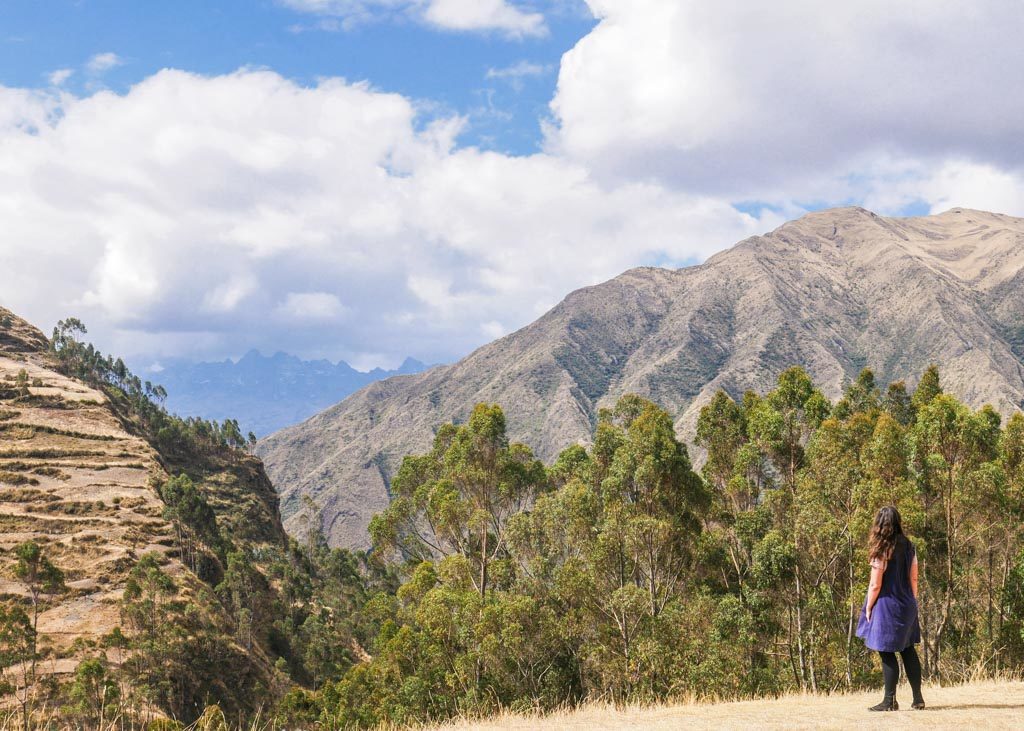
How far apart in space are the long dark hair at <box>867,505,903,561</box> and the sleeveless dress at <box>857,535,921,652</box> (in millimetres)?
76

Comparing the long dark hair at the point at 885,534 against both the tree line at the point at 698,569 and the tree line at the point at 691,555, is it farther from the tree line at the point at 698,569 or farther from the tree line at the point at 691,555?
the tree line at the point at 698,569

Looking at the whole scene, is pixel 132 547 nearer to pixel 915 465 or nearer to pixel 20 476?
pixel 20 476

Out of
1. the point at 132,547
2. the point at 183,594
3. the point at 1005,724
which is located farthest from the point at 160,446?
the point at 1005,724

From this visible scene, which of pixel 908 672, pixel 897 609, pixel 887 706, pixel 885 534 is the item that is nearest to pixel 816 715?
pixel 887 706

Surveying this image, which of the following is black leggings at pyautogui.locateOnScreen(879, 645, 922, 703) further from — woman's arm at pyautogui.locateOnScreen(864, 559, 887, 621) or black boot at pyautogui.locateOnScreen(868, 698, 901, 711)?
woman's arm at pyautogui.locateOnScreen(864, 559, 887, 621)

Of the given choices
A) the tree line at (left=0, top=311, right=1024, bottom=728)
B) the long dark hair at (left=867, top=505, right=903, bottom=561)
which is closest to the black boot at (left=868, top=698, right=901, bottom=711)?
the long dark hair at (left=867, top=505, right=903, bottom=561)

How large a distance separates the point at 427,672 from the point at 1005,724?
26.4m

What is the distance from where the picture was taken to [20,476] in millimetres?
94688

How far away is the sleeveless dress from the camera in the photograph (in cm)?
1046

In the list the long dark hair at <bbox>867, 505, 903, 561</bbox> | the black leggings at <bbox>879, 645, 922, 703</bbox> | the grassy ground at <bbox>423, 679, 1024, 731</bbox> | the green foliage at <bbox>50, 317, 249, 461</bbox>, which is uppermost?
the green foliage at <bbox>50, 317, 249, 461</bbox>

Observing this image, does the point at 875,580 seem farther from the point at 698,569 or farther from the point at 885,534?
the point at 698,569

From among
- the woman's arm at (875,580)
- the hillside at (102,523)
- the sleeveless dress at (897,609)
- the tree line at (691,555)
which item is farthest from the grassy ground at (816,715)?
the hillside at (102,523)

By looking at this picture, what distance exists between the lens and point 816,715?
1083 centimetres

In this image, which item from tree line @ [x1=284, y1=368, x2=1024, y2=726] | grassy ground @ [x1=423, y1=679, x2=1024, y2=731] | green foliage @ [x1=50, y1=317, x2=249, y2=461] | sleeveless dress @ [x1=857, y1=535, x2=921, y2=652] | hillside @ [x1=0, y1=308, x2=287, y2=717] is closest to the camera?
grassy ground @ [x1=423, y1=679, x2=1024, y2=731]
